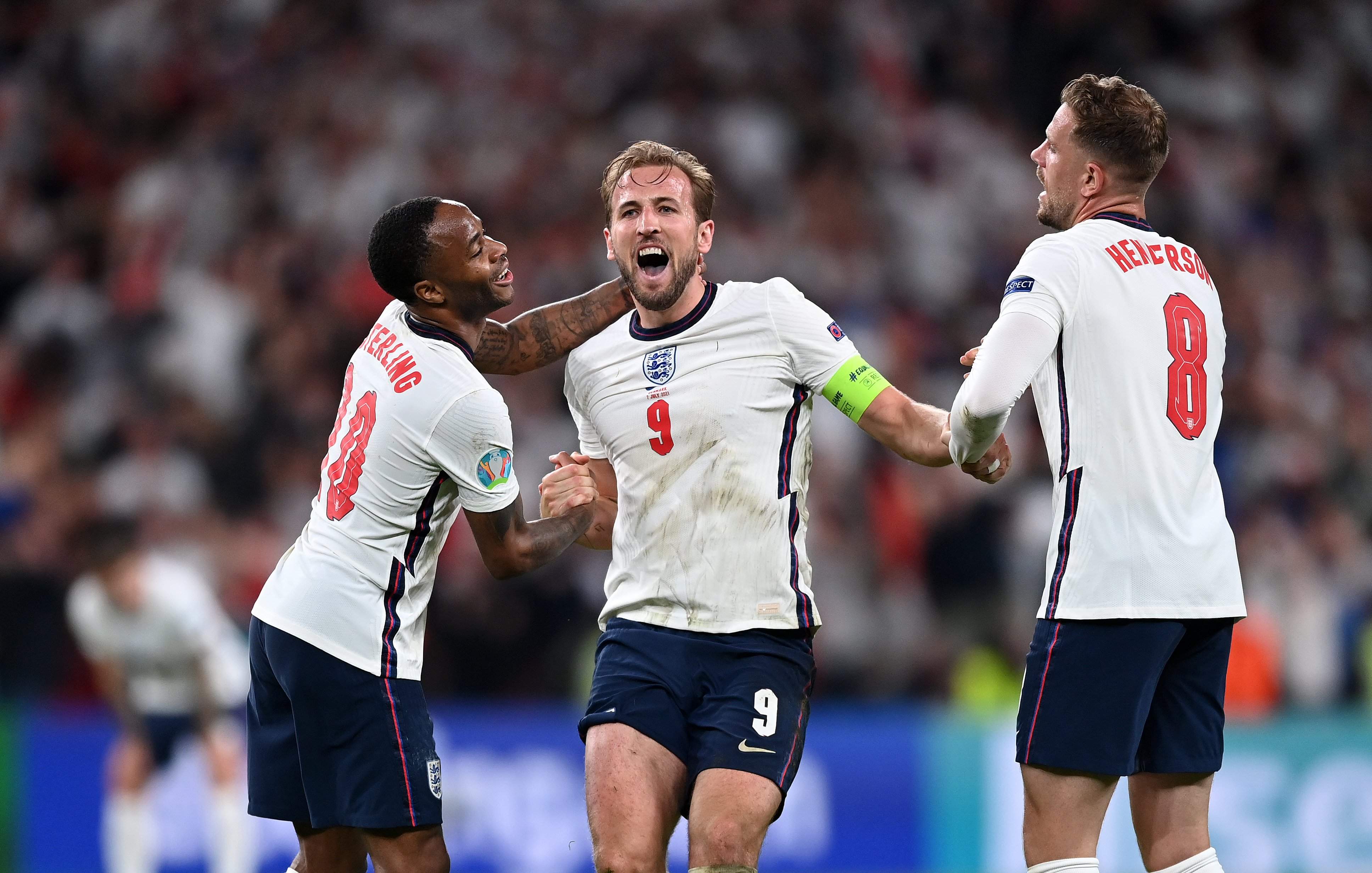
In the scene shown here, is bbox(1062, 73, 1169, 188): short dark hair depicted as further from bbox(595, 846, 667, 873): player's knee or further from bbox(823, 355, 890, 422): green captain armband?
bbox(595, 846, 667, 873): player's knee

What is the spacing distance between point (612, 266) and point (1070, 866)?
8.57 meters

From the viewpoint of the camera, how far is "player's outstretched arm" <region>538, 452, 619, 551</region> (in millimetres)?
5223

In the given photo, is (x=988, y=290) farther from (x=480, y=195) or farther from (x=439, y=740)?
(x=439, y=740)

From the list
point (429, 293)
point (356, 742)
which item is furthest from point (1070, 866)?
point (429, 293)

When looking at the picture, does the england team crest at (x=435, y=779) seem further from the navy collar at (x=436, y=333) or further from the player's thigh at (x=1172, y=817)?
the player's thigh at (x=1172, y=817)

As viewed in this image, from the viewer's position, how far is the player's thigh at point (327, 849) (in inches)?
197

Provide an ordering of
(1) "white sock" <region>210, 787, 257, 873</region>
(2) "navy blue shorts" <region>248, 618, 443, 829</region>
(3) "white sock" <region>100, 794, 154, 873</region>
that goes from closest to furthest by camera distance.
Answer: (2) "navy blue shorts" <region>248, 618, 443, 829</region> → (1) "white sock" <region>210, 787, 257, 873</region> → (3) "white sock" <region>100, 794, 154, 873</region>

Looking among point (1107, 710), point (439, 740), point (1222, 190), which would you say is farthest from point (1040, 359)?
point (1222, 190)

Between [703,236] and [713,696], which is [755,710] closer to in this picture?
[713,696]

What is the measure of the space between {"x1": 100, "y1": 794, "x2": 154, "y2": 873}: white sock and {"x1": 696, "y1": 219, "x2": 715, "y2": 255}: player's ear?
6052mm

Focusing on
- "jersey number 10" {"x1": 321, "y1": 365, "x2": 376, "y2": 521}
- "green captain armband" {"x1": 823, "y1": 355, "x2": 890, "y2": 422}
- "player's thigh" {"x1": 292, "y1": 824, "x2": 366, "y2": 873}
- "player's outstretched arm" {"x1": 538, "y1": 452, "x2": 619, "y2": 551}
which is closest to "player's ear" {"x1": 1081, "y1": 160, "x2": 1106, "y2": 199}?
"green captain armband" {"x1": 823, "y1": 355, "x2": 890, "y2": 422}

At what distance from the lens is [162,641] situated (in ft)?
31.7

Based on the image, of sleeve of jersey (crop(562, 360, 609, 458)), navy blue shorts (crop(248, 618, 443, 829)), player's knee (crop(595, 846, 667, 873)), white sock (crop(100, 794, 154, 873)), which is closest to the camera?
player's knee (crop(595, 846, 667, 873))

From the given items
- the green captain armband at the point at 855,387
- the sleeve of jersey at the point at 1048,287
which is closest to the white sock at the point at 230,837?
the green captain armband at the point at 855,387
